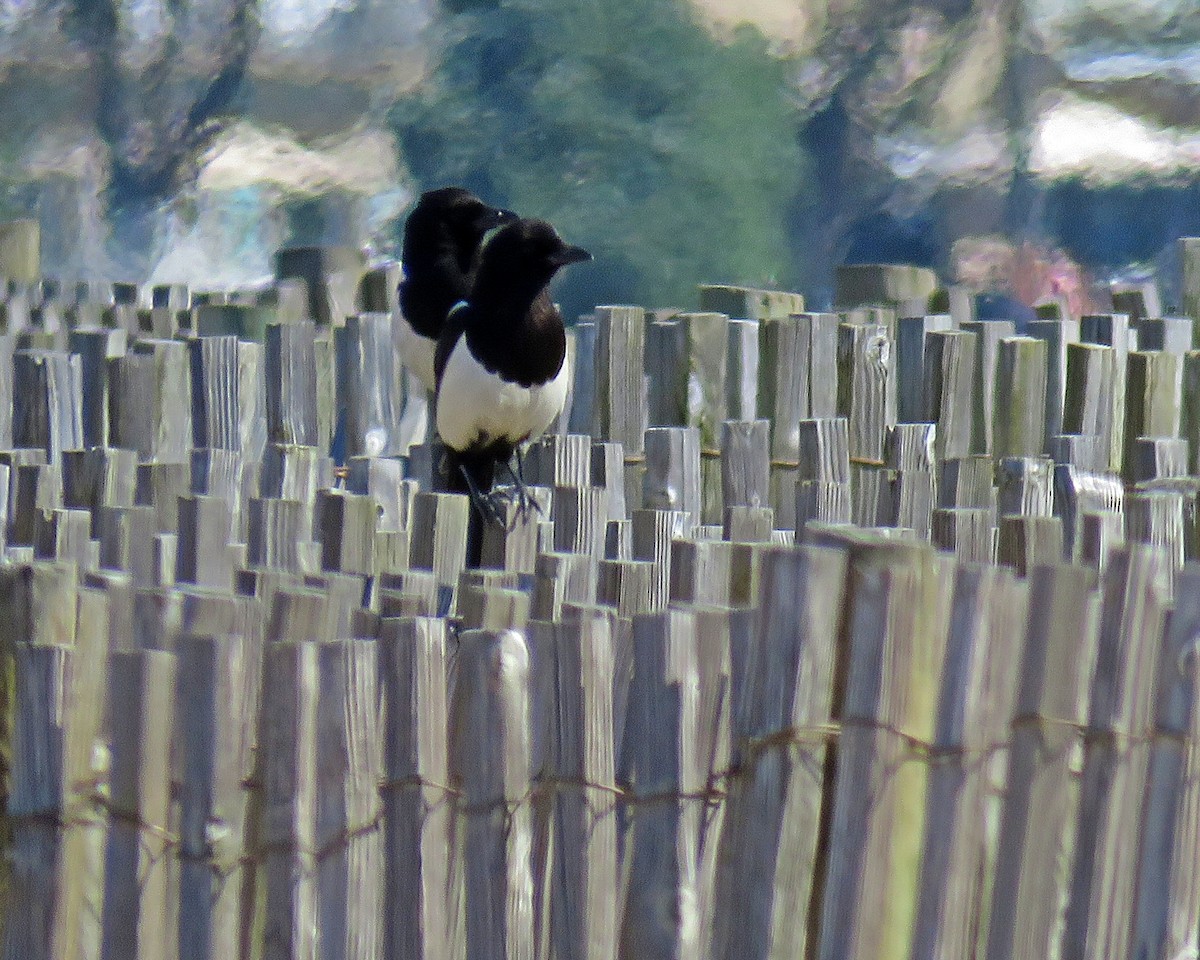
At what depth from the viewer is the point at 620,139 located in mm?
8227

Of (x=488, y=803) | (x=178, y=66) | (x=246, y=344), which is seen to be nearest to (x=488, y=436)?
(x=246, y=344)

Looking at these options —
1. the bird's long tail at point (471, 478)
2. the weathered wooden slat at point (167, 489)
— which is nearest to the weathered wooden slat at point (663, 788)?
the weathered wooden slat at point (167, 489)

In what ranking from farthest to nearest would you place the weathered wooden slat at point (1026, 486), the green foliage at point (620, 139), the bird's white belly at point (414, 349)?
1. the green foliage at point (620, 139)
2. the bird's white belly at point (414, 349)
3. the weathered wooden slat at point (1026, 486)

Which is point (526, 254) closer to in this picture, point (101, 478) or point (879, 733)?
point (101, 478)

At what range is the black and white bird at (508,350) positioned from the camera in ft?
12.1

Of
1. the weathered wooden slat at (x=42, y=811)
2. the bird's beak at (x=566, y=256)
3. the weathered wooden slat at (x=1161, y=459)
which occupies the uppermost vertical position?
the bird's beak at (x=566, y=256)

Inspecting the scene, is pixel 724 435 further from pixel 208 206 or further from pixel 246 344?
pixel 208 206

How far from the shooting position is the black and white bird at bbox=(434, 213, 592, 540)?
12.1 ft

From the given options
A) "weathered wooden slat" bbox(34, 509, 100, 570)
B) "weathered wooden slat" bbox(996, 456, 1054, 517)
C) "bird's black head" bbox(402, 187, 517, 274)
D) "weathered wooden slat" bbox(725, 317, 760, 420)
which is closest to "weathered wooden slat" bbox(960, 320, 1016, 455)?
"weathered wooden slat" bbox(725, 317, 760, 420)

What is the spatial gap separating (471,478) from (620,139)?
480 centimetres

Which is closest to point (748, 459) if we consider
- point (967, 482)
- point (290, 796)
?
point (967, 482)

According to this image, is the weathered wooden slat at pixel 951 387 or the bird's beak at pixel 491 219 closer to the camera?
the weathered wooden slat at pixel 951 387

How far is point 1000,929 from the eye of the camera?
5.65ft

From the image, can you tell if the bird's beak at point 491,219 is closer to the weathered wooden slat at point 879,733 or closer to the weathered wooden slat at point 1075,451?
the weathered wooden slat at point 1075,451
